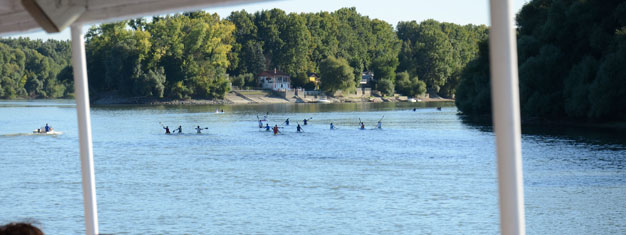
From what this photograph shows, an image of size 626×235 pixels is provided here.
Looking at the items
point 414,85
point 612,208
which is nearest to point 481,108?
point 612,208

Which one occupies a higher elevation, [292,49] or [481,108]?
[292,49]

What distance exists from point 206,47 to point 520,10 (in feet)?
130

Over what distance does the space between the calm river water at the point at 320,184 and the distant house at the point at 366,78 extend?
166 feet

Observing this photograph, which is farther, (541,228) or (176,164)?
(176,164)

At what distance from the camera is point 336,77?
233 ft

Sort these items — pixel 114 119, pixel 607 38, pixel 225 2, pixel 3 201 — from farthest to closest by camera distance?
pixel 114 119 → pixel 607 38 → pixel 3 201 → pixel 225 2

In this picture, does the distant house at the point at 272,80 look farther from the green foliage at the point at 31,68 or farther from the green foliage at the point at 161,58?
the green foliage at the point at 31,68

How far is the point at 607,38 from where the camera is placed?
75.9ft

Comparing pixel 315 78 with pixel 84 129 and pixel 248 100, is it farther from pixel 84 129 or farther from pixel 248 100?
pixel 84 129

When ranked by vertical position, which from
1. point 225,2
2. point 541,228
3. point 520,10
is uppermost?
point 520,10

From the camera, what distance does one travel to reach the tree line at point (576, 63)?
2198 cm

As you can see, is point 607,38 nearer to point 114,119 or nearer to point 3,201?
point 3,201

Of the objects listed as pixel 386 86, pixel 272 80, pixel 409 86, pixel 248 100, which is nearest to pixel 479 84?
pixel 248 100

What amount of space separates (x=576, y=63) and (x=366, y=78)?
185 feet
